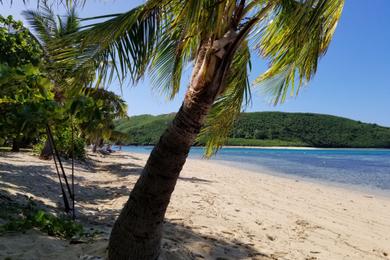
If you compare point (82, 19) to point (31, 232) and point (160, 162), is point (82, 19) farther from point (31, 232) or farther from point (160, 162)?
point (31, 232)

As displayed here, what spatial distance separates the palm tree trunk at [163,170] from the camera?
275cm

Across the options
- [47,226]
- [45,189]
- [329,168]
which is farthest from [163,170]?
[329,168]

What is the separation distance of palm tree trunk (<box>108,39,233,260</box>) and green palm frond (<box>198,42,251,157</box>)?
128cm

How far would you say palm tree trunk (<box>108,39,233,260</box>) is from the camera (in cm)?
275

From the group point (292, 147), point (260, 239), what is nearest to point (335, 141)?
point (292, 147)

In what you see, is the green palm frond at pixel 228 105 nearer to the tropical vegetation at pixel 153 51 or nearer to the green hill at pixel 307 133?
the tropical vegetation at pixel 153 51

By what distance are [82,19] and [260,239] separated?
3.72 m

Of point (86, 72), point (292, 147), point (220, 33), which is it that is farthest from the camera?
point (292, 147)

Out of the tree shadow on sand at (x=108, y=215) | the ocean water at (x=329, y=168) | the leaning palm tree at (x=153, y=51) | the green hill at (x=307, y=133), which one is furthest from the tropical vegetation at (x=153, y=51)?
the green hill at (x=307, y=133)

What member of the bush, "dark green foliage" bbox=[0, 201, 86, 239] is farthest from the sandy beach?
the bush

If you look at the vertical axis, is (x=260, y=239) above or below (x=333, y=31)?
below

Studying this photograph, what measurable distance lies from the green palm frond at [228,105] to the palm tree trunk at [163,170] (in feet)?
4.21

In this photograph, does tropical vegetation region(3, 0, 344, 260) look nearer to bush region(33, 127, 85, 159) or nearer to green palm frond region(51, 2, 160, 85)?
green palm frond region(51, 2, 160, 85)

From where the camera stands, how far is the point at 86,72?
2.98 meters
